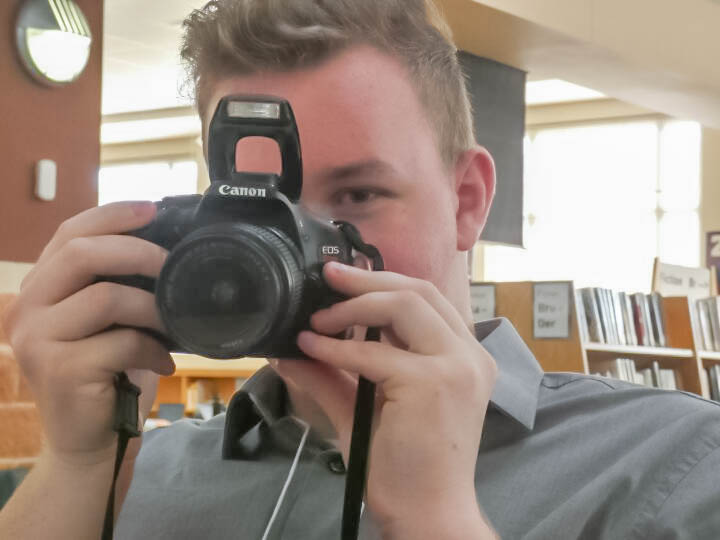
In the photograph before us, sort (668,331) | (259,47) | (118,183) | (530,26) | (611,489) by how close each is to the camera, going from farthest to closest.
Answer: (118,183) → (668,331) → (530,26) → (259,47) → (611,489)

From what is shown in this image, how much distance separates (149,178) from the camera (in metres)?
9.09

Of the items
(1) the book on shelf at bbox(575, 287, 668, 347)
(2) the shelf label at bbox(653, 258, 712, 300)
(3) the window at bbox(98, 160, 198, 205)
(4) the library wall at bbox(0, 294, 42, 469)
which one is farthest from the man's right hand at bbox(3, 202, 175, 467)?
(3) the window at bbox(98, 160, 198, 205)

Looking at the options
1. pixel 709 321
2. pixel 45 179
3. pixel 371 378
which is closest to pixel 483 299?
pixel 709 321

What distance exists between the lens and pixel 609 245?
784 centimetres

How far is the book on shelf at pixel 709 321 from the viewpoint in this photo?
4.43m

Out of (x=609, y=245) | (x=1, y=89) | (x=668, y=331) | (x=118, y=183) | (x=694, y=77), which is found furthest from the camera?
(x=118, y=183)

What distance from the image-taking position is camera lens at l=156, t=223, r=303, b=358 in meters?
0.75

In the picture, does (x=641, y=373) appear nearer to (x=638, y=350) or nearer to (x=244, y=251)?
(x=638, y=350)

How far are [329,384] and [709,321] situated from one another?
399cm

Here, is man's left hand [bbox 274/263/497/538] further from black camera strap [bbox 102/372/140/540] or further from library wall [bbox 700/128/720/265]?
library wall [bbox 700/128/720/265]

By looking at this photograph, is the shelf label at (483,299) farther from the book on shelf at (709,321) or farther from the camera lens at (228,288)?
the camera lens at (228,288)

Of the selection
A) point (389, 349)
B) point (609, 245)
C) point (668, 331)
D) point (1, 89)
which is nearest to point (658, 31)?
point (668, 331)

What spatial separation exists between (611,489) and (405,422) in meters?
0.22

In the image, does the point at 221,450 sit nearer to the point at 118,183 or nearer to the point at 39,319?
the point at 39,319
